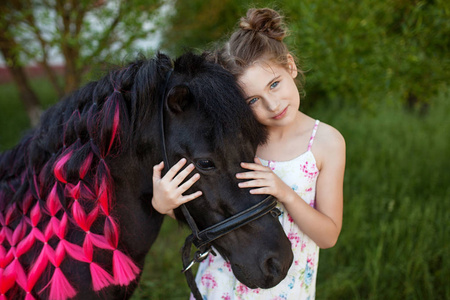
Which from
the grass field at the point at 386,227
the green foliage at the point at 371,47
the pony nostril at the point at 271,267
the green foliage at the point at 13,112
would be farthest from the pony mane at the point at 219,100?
the green foliage at the point at 13,112

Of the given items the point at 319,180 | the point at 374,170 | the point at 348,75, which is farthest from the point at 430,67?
the point at 374,170

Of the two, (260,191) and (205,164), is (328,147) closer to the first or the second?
(260,191)

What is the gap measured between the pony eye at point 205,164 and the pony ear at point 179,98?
0.23 m

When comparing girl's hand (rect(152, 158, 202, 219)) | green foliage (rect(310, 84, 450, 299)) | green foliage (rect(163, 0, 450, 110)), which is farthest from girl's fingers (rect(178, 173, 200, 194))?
green foliage (rect(310, 84, 450, 299))

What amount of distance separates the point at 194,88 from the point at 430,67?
226 centimetres

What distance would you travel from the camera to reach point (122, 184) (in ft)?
4.74

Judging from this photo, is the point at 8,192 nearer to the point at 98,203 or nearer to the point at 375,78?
the point at 98,203

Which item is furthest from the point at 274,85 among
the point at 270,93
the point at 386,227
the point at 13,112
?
the point at 13,112

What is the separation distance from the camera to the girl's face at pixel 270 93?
1.48m

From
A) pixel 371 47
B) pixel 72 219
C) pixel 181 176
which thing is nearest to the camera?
pixel 181 176

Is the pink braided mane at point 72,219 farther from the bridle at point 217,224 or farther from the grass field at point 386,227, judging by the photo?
the grass field at point 386,227

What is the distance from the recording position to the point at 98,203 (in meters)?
1.38

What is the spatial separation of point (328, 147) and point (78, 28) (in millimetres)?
3519

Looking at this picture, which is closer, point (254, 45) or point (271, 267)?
point (271, 267)
